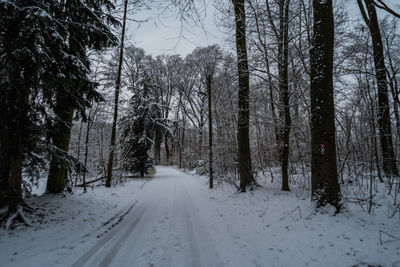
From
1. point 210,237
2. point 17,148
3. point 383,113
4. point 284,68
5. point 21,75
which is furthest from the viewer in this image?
point 383,113

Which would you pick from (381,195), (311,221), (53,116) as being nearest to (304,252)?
(311,221)

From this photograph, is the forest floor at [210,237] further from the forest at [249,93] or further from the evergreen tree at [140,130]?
the evergreen tree at [140,130]

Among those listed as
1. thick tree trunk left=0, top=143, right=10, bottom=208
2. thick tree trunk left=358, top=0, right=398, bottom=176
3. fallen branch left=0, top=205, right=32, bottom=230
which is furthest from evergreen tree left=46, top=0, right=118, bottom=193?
thick tree trunk left=358, top=0, right=398, bottom=176

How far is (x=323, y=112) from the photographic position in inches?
148

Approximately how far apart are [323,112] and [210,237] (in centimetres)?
348

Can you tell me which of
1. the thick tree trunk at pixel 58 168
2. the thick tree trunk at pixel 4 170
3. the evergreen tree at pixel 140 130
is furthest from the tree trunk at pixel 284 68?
the evergreen tree at pixel 140 130

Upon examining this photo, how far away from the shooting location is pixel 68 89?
4.85 metres

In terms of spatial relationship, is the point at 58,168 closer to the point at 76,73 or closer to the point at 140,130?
the point at 76,73

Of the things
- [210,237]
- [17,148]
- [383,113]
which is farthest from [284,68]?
[17,148]

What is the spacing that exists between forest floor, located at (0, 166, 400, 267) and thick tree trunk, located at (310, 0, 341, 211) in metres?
0.46

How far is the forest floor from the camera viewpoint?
2584mm

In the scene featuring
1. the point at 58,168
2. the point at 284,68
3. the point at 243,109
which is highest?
the point at 284,68

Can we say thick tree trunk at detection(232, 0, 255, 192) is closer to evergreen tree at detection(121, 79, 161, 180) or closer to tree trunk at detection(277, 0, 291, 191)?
tree trunk at detection(277, 0, 291, 191)

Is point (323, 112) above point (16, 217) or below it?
above
